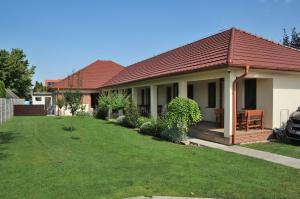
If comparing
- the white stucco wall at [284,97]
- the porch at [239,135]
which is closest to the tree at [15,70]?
the porch at [239,135]

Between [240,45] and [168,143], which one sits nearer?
[168,143]

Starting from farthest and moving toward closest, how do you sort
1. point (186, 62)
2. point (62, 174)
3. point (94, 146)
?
point (186, 62) < point (94, 146) < point (62, 174)

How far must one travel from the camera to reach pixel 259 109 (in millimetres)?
13727

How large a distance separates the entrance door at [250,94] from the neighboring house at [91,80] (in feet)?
71.3

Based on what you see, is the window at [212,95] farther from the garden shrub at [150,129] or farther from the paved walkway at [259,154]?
the paved walkway at [259,154]

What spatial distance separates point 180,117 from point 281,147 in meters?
3.96

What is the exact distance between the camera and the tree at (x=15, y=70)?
1897 inches

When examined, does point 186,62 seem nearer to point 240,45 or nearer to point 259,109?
point 240,45

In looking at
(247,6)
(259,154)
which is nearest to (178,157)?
(259,154)

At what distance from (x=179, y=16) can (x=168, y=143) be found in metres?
8.52

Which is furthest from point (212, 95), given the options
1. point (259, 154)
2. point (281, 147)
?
point (259, 154)

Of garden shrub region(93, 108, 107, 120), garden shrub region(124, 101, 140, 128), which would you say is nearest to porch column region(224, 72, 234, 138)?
garden shrub region(124, 101, 140, 128)

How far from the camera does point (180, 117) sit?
40.7 feet

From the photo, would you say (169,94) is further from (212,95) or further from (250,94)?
(250,94)
